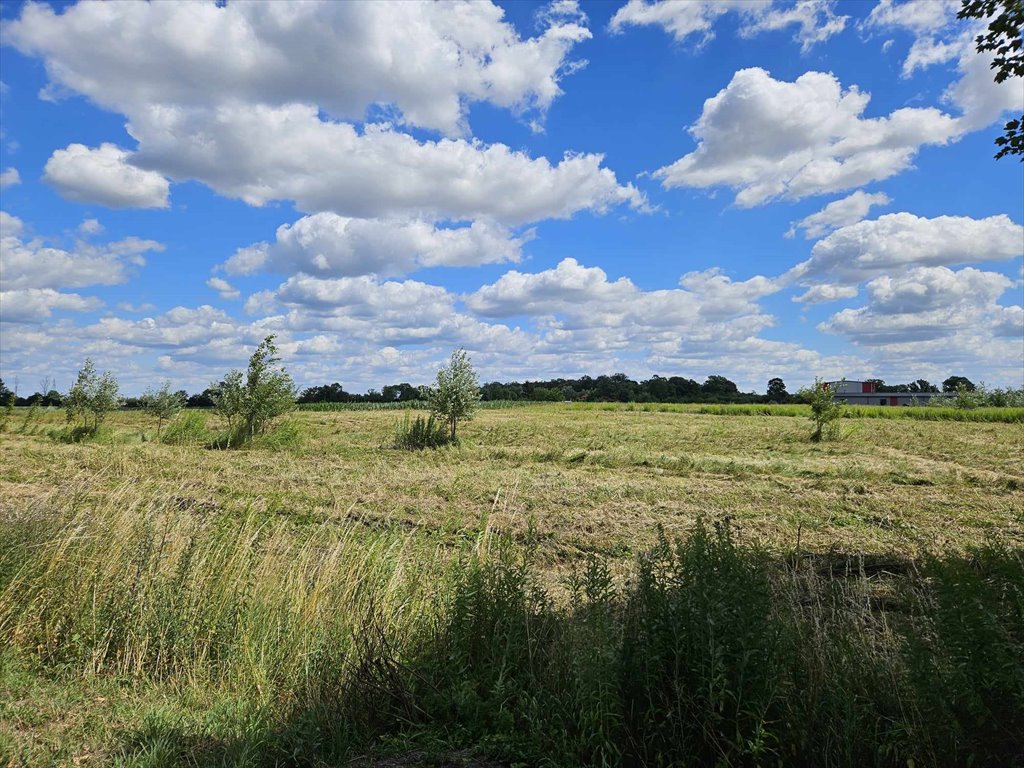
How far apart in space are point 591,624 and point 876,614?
4029 millimetres

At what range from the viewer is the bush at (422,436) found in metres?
25.1

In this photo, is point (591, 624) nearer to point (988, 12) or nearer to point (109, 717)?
point (109, 717)

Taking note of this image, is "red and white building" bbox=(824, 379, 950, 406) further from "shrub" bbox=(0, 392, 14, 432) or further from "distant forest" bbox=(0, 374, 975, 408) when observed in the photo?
"shrub" bbox=(0, 392, 14, 432)

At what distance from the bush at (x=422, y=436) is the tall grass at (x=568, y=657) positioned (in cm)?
1895

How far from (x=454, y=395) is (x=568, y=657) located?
70.8 feet

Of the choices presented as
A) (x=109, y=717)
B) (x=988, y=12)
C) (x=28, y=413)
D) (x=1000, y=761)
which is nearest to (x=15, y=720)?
(x=109, y=717)

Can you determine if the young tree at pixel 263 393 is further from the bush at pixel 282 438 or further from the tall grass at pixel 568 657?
the tall grass at pixel 568 657

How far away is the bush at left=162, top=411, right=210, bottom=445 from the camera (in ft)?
86.8

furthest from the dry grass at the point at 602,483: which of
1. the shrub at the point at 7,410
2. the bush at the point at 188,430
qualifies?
the shrub at the point at 7,410

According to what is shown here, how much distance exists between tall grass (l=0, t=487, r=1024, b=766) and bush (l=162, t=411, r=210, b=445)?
871 inches

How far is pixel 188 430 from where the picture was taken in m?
27.2

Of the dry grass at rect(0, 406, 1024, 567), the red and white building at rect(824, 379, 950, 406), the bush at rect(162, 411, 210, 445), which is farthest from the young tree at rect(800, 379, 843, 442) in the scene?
the red and white building at rect(824, 379, 950, 406)

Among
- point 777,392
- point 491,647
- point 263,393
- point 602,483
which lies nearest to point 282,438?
point 263,393

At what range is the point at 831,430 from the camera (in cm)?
2591
